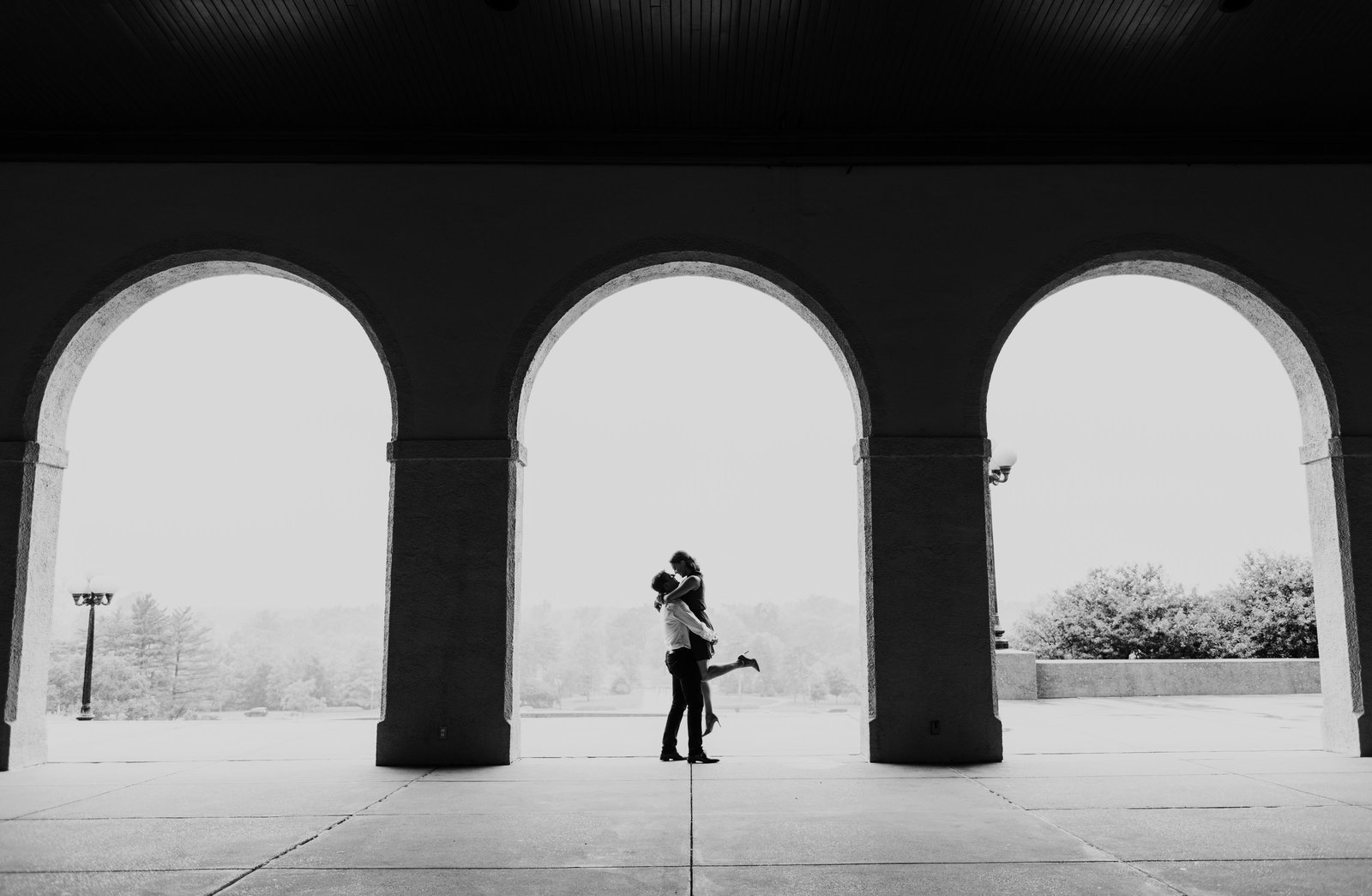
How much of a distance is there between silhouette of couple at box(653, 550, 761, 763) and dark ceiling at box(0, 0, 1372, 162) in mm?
3722

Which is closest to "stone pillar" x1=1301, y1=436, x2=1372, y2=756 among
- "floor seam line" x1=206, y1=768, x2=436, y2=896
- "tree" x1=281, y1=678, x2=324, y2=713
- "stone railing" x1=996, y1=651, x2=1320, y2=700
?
"stone railing" x1=996, y1=651, x2=1320, y2=700

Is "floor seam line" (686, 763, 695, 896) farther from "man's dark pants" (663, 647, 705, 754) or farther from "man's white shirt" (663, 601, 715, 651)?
"man's white shirt" (663, 601, 715, 651)

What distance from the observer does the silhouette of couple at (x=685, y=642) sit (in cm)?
853

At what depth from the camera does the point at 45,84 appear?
8523mm

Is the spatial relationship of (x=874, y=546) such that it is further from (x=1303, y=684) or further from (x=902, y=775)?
(x=1303, y=684)

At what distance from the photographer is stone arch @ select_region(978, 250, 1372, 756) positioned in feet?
28.8

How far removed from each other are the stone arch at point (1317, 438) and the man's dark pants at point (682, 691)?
9.18ft

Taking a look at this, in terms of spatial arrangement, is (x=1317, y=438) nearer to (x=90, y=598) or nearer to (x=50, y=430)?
(x=50, y=430)

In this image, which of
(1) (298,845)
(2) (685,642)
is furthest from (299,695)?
(1) (298,845)

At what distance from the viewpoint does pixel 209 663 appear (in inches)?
915

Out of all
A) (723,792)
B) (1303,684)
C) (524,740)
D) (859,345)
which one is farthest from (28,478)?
(1303,684)

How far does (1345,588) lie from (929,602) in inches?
137

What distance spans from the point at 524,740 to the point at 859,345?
15.6 ft

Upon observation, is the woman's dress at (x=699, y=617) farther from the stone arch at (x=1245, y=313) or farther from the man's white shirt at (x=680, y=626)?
the stone arch at (x=1245, y=313)
